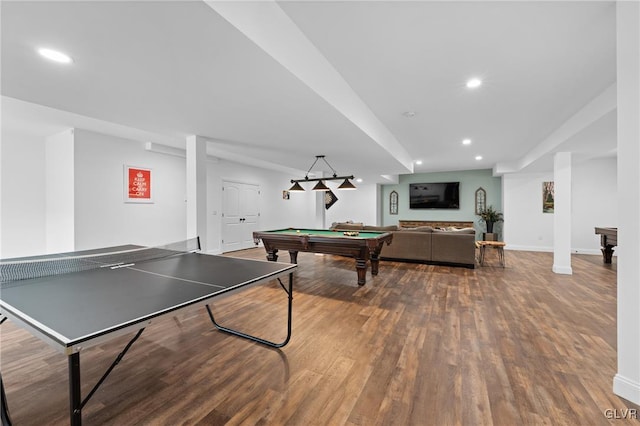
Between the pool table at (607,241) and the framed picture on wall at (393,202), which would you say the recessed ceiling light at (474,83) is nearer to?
the pool table at (607,241)

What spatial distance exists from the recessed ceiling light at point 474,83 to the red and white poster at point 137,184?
20.4ft

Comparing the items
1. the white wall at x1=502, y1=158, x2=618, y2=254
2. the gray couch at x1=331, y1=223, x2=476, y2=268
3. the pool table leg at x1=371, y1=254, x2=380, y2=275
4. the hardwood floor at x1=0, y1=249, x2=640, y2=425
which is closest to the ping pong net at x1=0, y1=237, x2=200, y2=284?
the hardwood floor at x1=0, y1=249, x2=640, y2=425

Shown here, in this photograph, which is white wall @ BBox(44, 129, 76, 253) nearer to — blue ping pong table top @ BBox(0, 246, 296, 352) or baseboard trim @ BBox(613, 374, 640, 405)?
blue ping pong table top @ BBox(0, 246, 296, 352)

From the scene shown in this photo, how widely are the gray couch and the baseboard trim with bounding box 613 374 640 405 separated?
385cm

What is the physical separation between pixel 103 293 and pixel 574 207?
10.0 metres

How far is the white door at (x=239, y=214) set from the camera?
7.73m

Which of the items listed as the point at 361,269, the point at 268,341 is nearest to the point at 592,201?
the point at 361,269

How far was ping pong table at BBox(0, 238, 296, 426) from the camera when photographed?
105 centimetres

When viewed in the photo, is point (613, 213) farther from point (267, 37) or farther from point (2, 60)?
point (2, 60)

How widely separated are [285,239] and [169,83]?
113 inches

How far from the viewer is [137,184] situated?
223 inches

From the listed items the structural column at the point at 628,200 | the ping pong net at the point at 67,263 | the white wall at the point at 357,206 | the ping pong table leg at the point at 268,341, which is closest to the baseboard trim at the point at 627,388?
the structural column at the point at 628,200

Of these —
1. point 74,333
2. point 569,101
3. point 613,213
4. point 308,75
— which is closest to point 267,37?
point 308,75

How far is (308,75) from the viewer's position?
7.63ft
